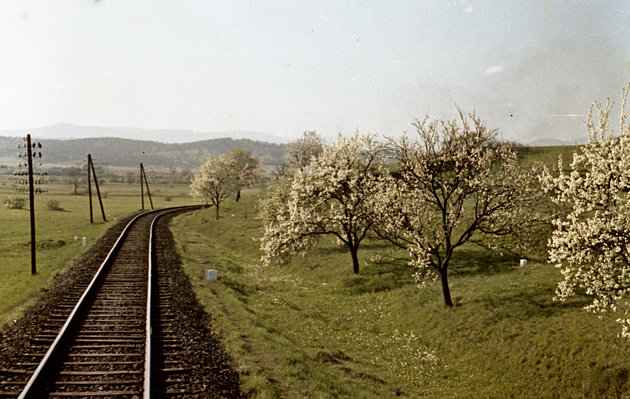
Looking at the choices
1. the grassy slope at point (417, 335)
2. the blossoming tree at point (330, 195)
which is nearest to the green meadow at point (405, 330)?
the grassy slope at point (417, 335)

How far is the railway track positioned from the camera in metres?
12.5

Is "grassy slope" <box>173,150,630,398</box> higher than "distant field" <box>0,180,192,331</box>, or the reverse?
"distant field" <box>0,180,192,331</box>

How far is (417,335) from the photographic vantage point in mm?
22531

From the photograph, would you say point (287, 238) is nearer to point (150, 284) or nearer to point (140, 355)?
point (150, 284)

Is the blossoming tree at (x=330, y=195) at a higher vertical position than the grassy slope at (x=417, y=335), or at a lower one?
higher

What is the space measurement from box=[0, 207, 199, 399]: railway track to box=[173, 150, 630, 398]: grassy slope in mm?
2735

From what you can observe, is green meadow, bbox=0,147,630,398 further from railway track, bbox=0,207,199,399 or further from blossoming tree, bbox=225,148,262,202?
blossoming tree, bbox=225,148,262,202

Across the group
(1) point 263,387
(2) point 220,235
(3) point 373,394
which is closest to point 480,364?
(3) point 373,394

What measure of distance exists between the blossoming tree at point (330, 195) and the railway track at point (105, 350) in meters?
10.2

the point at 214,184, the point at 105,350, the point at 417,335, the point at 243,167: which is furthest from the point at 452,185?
the point at 243,167

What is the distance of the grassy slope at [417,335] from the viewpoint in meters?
15.8

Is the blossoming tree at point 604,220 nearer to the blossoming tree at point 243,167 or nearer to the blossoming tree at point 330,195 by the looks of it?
the blossoming tree at point 330,195

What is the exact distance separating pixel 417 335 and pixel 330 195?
13.4m

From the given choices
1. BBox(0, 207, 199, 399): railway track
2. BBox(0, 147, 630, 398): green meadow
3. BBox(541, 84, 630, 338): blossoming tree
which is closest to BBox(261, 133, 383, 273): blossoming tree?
BBox(0, 147, 630, 398): green meadow
